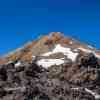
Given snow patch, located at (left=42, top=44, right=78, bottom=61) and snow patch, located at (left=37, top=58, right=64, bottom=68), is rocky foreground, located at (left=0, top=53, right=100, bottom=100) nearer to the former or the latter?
snow patch, located at (left=37, top=58, right=64, bottom=68)

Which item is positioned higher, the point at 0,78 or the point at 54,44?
the point at 54,44

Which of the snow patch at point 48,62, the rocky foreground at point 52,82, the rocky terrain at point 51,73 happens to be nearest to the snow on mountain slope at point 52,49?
the rocky terrain at point 51,73

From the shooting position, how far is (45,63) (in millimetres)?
66188

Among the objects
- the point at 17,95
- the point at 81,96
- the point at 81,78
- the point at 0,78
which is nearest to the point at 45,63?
the point at 81,78

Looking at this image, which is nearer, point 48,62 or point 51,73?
point 51,73

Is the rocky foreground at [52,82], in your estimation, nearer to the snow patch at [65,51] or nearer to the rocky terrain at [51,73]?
the rocky terrain at [51,73]

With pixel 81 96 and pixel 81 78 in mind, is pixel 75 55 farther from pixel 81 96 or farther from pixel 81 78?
pixel 81 96

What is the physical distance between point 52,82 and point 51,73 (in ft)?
31.8

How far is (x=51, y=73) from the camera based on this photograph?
57219 mm

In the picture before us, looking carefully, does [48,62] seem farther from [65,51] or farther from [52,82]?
[52,82]

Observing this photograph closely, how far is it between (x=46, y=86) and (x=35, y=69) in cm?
1185

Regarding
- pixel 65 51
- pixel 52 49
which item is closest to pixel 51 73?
pixel 65 51

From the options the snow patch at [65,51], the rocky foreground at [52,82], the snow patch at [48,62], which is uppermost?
the snow patch at [65,51]

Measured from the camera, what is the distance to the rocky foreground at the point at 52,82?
40125 mm
